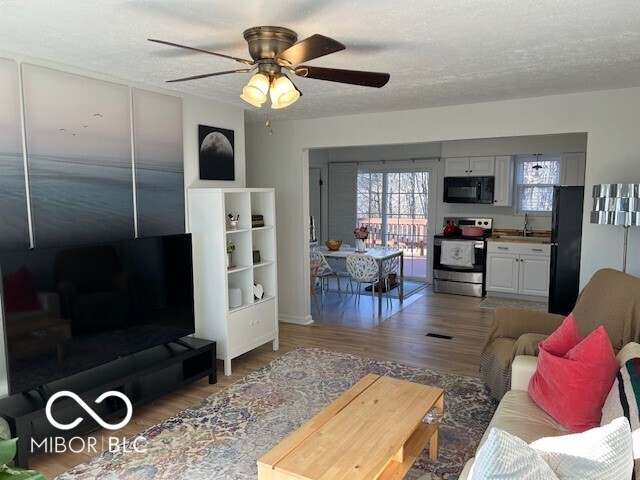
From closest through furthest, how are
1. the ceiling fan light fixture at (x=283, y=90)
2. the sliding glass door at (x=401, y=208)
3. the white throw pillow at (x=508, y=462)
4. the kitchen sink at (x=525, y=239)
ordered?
the white throw pillow at (x=508, y=462), the ceiling fan light fixture at (x=283, y=90), the kitchen sink at (x=525, y=239), the sliding glass door at (x=401, y=208)

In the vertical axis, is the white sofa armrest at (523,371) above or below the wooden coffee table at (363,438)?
above

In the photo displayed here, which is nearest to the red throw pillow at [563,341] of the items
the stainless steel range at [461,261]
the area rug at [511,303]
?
the area rug at [511,303]

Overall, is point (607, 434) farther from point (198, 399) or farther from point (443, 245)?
point (443, 245)

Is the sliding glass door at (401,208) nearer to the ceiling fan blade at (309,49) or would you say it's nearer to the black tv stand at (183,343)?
the black tv stand at (183,343)

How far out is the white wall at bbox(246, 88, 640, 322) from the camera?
3.99 meters

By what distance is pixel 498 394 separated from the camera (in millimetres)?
3361

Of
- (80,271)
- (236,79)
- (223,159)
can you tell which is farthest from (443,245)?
(80,271)

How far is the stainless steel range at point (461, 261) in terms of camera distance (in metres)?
7.21

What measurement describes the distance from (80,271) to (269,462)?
72.2 inches

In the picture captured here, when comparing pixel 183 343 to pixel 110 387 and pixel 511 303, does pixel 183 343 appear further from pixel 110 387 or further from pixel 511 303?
pixel 511 303

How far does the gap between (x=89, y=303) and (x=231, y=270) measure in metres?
1.32

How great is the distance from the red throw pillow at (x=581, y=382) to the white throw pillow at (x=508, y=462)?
1.09 metres

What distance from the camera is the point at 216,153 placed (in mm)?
4492

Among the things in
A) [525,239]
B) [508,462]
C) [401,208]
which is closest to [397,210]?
[401,208]
